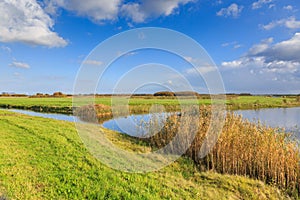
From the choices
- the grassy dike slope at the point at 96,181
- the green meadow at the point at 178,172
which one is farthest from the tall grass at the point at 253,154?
the grassy dike slope at the point at 96,181

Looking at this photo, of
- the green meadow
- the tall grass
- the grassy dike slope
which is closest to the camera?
the grassy dike slope

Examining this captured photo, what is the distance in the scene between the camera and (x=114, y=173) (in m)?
5.85

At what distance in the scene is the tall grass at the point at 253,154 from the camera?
20.3 feet

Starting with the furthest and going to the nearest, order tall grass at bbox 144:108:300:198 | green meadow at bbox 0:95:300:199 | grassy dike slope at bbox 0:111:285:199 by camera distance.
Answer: tall grass at bbox 144:108:300:198
green meadow at bbox 0:95:300:199
grassy dike slope at bbox 0:111:285:199

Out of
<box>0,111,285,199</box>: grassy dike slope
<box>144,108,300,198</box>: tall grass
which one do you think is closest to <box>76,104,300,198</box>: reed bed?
<box>144,108,300,198</box>: tall grass

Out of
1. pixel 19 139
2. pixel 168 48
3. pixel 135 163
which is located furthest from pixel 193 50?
pixel 19 139

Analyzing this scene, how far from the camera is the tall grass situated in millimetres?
6201

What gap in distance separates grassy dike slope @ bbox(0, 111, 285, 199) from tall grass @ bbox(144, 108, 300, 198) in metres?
0.57

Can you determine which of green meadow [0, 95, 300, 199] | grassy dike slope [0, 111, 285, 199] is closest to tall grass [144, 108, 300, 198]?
green meadow [0, 95, 300, 199]

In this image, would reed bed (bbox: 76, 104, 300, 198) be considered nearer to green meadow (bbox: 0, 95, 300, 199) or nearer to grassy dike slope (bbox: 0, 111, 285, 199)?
green meadow (bbox: 0, 95, 300, 199)

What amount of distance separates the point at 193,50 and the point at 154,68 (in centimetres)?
158

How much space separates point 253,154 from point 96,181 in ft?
14.3

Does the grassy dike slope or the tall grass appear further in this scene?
the tall grass

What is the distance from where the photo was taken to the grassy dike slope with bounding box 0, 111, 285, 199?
15.8ft
